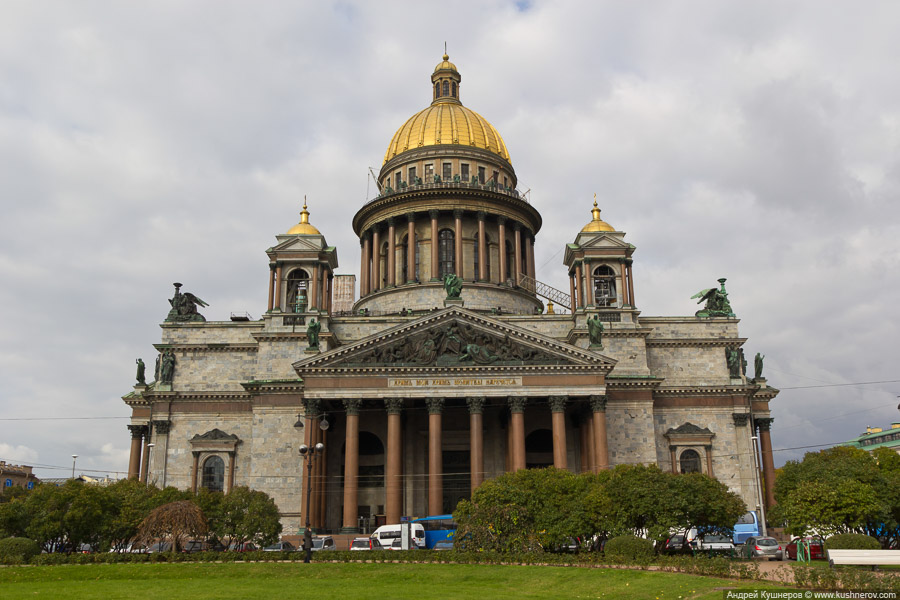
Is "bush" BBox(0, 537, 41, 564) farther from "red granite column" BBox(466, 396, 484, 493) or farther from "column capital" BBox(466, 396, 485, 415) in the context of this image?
"column capital" BBox(466, 396, 485, 415)

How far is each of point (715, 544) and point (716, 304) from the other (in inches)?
916

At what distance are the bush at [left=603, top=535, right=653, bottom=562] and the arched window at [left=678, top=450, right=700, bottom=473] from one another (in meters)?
23.3

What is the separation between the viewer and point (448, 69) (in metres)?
79.2

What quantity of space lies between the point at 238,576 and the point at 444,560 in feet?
26.5

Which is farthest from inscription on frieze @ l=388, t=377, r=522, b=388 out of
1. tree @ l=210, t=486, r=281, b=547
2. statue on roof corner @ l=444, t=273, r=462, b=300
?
tree @ l=210, t=486, r=281, b=547

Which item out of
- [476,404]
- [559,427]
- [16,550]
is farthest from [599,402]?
[16,550]

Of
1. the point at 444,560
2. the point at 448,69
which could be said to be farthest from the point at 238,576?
the point at 448,69

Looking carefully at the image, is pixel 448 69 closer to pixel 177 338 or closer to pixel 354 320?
pixel 354 320

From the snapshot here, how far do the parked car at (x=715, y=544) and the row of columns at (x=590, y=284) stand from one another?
19.5 m

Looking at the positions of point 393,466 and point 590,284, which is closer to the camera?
point 393,466

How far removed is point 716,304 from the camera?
5984 centimetres

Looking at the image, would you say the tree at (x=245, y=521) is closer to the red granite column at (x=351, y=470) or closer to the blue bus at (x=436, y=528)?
the red granite column at (x=351, y=470)

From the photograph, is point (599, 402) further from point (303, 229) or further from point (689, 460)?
point (303, 229)

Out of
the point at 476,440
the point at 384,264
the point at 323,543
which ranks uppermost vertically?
the point at 384,264
